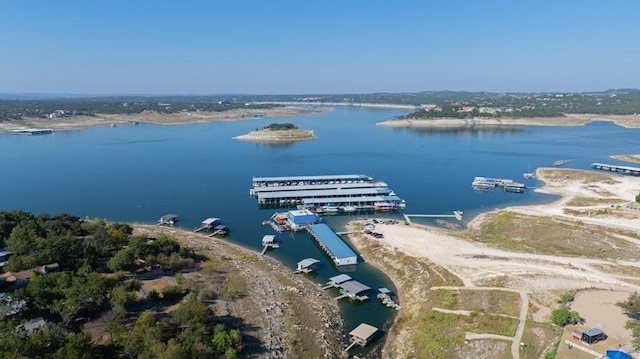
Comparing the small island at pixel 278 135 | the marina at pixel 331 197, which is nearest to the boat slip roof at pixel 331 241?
the marina at pixel 331 197

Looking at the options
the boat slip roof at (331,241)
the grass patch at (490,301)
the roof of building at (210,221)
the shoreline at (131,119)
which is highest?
the shoreline at (131,119)

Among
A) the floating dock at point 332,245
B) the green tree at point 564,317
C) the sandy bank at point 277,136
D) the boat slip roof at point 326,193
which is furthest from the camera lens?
the sandy bank at point 277,136

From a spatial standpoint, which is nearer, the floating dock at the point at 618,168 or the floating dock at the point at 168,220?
the floating dock at the point at 168,220

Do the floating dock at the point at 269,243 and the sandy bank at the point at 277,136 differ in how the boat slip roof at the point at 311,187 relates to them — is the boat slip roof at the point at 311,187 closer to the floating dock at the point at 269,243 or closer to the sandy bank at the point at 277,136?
the floating dock at the point at 269,243

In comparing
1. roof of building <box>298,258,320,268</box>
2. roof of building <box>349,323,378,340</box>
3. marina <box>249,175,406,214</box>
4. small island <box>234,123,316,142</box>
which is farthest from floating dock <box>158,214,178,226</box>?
small island <box>234,123,316,142</box>

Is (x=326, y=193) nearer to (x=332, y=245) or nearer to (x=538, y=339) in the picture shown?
(x=332, y=245)

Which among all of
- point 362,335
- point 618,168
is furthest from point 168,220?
point 618,168

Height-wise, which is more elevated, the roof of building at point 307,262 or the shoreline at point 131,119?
the shoreline at point 131,119
